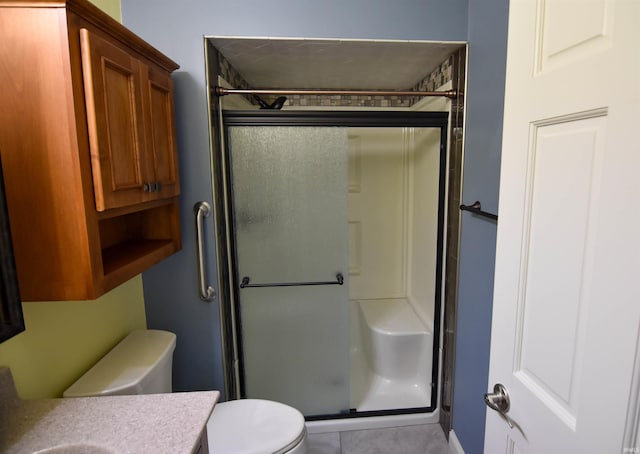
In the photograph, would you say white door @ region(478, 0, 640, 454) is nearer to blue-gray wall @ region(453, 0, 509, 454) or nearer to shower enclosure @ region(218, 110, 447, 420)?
blue-gray wall @ region(453, 0, 509, 454)

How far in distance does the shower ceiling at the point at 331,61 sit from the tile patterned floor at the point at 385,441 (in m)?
2.05

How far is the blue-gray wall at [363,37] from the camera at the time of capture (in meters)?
1.44

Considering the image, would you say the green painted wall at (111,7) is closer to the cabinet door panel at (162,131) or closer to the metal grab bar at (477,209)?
the cabinet door panel at (162,131)

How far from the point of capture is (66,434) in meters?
0.86

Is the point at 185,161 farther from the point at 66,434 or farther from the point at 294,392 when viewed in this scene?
the point at 294,392

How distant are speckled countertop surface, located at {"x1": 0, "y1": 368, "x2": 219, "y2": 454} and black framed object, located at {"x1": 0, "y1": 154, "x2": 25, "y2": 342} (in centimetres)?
20

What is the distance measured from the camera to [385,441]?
193 cm

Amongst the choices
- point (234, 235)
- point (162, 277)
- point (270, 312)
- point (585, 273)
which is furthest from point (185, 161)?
point (585, 273)

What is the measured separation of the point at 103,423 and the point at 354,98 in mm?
2311

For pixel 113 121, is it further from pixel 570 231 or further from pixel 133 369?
pixel 570 231

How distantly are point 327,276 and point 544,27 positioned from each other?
1.46 meters

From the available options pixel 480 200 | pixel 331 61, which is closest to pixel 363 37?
pixel 331 61

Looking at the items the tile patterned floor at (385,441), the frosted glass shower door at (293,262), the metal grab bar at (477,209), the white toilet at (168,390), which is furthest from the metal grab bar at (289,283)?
the tile patterned floor at (385,441)

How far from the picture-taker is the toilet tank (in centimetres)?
117
